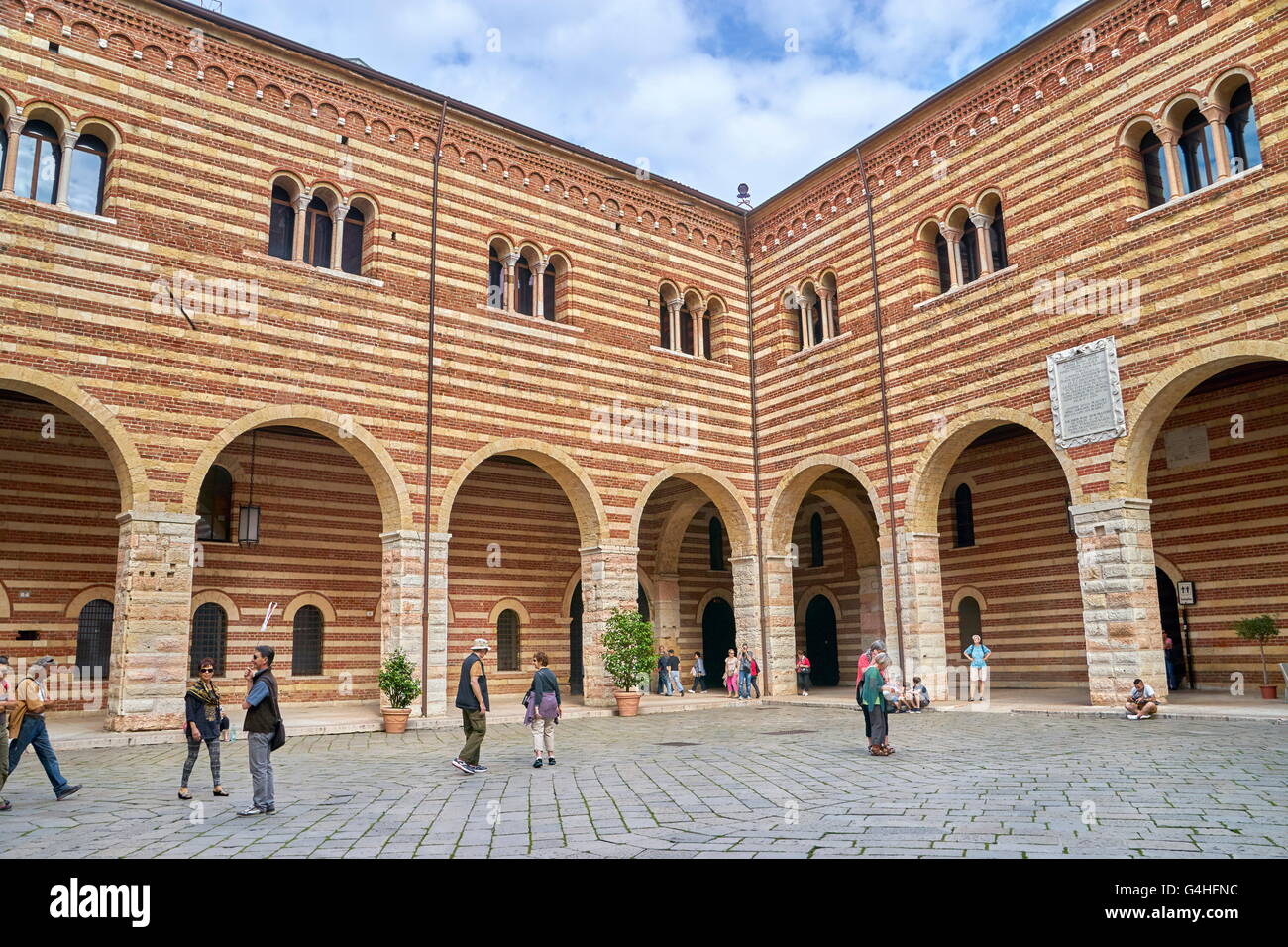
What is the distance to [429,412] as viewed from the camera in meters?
15.8

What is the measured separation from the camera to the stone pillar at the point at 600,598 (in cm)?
1725

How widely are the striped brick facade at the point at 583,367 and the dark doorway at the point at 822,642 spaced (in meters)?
2.19

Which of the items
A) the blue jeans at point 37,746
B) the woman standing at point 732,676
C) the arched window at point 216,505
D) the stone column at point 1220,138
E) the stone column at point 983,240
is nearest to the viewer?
the blue jeans at point 37,746

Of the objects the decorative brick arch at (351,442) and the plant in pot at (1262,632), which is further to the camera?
the plant in pot at (1262,632)

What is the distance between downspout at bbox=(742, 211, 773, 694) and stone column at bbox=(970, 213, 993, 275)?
234 inches

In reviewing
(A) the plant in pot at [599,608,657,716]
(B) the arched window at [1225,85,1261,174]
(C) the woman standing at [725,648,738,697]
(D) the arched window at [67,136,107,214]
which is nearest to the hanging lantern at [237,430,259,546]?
(D) the arched window at [67,136,107,214]

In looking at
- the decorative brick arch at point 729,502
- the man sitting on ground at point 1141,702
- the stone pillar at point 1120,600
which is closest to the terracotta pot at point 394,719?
the decorative brick arch at point 729,502

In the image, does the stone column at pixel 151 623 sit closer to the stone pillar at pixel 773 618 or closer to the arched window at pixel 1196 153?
the stone pillar at pixel 773 618

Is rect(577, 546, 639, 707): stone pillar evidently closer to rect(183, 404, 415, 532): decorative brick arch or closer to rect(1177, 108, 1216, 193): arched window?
rect(183, 404, 415, 532): decorative brick arch

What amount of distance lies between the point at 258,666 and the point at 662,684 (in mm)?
14353

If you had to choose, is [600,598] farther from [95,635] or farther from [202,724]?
[202,724]

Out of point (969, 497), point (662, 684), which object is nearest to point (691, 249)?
point (969, 497)

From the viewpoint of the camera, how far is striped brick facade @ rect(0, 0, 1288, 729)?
13062mm

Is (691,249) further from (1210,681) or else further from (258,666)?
(258,666)
